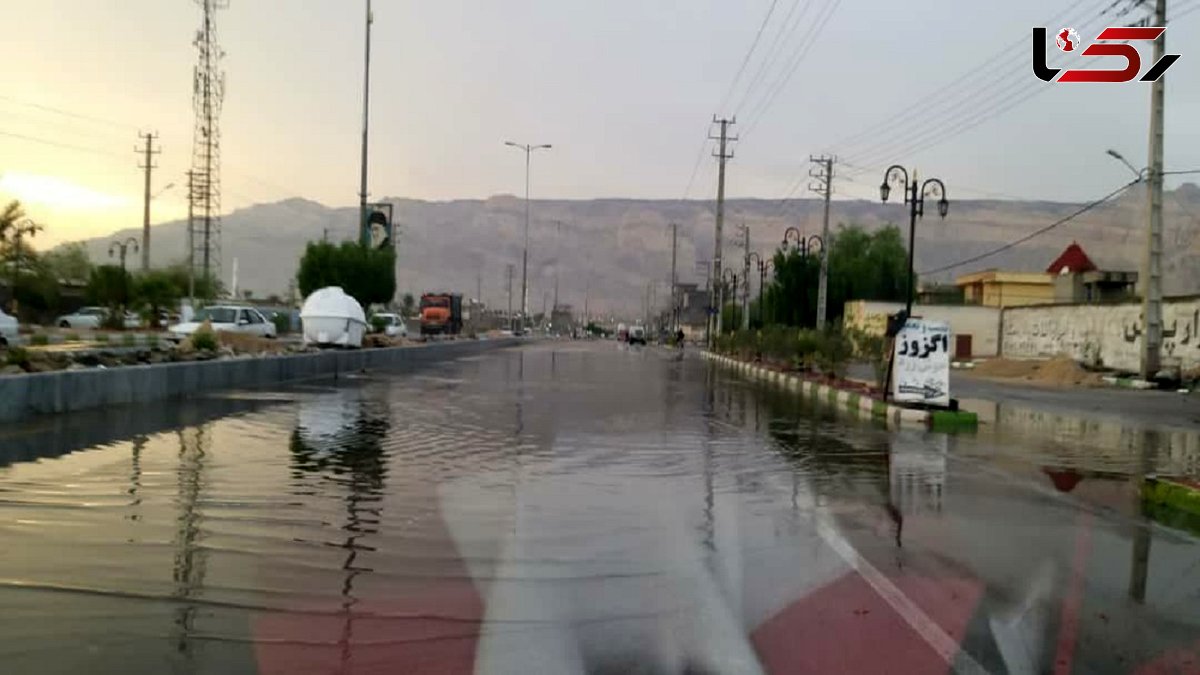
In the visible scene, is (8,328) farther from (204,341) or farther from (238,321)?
(238,321)

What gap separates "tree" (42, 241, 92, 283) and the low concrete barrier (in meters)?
66.9

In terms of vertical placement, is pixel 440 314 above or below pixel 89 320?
above

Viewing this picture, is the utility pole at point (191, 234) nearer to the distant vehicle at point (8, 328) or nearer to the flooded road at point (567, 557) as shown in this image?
the distant vehicle at point (8, 328)

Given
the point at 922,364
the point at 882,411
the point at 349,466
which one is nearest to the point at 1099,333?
the point at 882,411

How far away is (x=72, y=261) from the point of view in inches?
3807

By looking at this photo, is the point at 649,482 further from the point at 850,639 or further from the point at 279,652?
the point at 279,652

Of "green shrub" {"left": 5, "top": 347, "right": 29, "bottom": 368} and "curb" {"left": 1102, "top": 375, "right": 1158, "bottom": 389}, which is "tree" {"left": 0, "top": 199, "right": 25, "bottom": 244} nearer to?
"green shrub" {"left": 5, "top": 347, "right": 29, "bottom": 368}

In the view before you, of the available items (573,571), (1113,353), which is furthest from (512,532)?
(1113,353)

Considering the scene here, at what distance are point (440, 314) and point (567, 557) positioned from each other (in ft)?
256

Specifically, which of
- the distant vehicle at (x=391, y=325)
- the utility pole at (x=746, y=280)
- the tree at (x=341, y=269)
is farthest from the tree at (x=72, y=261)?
the utility pole at (x=746, y=280)

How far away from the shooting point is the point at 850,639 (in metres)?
5.92

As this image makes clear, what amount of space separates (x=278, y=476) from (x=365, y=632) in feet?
19.1

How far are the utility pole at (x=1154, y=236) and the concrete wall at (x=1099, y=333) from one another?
8.01ft

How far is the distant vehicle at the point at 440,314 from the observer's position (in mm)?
83750
